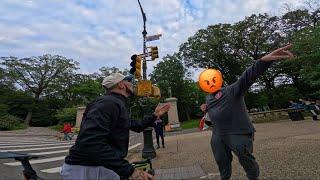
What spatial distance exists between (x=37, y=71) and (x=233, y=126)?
6172cm

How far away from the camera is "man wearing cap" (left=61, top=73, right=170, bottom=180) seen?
125 inches

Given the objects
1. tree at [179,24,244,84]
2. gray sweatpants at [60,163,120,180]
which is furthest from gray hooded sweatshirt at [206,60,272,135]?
tree at [179,24,244,84]

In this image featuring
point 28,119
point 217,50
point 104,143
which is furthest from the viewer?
point 28,119

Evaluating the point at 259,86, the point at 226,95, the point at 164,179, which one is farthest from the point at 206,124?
the point at 259,86

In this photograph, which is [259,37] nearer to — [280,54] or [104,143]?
[280,54]

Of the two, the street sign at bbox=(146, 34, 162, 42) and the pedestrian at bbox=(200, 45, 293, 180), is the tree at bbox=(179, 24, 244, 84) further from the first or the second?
the pedestrian at bbox=(200, 45, 293, 180)

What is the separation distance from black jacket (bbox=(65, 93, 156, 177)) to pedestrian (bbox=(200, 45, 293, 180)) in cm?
210

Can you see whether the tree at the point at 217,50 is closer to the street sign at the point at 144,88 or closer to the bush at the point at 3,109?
the bush at the point at 3,109

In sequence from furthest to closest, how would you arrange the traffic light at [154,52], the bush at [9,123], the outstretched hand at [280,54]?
the bush at [9,123] < the traffic light at [154,52] < the outstretched hand at [280,54]

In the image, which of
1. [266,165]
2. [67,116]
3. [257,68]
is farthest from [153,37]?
[67,116]

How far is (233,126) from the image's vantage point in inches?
213

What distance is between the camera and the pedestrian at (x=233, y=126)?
17.2ft

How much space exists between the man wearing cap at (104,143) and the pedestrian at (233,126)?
2.08m

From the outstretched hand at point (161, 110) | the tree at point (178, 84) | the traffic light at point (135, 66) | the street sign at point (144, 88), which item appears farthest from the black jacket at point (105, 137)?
the tree at point (178, 84)
